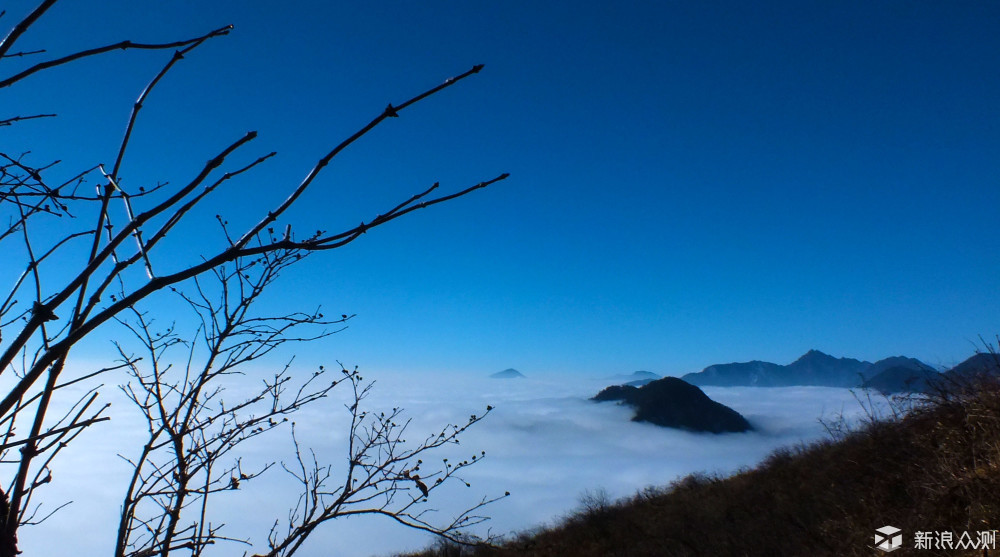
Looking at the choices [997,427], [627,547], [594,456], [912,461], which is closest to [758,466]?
[627,547]

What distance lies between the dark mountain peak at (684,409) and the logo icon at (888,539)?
14572 cm

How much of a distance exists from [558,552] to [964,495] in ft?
72.1

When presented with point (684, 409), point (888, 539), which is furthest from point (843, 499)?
point (684, 409)

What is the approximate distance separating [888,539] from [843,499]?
20.0 ft

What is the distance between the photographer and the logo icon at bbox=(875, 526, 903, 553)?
340 inches

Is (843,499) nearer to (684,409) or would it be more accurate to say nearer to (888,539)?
(888,539)

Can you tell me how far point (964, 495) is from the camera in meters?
8.35

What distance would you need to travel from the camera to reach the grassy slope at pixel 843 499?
8492 millimetres

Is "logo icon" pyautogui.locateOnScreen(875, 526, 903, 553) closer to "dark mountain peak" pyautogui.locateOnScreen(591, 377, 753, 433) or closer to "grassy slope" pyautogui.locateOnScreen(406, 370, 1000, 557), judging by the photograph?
"grassy slope" pyautogui.locateOnScreen(406, 370, 1000, 557)

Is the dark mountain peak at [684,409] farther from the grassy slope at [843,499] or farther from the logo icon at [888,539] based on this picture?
the logo icon at [888,539]

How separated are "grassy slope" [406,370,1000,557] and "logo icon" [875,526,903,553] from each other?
14 centimetres

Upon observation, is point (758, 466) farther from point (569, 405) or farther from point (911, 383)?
point (569, 405)

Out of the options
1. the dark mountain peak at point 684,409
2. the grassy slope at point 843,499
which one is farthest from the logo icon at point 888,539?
the dark mountain peak at point 684,409

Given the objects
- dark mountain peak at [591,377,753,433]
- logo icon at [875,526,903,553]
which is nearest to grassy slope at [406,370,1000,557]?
logo icon at [875,526,903,553]
